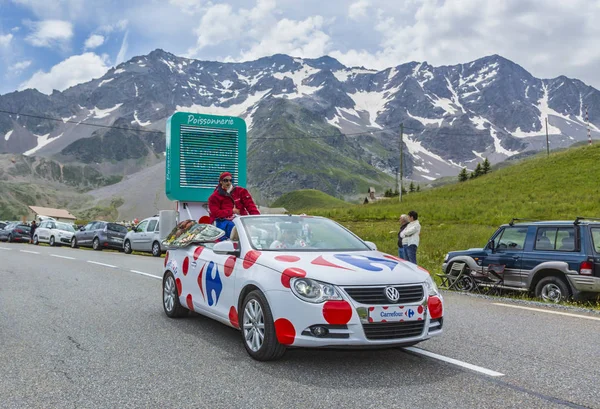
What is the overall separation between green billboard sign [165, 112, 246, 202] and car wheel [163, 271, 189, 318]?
18.5 ft

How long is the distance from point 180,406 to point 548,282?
8.28 meters

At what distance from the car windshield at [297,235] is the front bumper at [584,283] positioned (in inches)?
203

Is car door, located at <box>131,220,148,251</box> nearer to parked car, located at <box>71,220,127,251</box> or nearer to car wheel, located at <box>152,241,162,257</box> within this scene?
car wheel, located at <box>152,241,162,257</box>

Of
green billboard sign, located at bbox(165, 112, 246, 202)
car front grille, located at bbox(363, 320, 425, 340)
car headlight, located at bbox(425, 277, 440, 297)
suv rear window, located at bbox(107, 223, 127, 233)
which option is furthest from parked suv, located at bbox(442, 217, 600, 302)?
suv rear window, located at bbox(107, 223, 127, 233)

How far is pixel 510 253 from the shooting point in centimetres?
1137

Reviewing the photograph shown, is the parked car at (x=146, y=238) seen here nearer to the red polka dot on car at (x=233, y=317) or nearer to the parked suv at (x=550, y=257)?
the parked suv at (x=550, y=257)

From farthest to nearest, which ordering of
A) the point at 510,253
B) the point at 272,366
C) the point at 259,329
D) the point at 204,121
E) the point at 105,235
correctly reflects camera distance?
1. the point at 105,235
2. the point at 204,121
3. the point at 510,253
4. the point at 259,329
5. the point at 272,366

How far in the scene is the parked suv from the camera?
389 inches

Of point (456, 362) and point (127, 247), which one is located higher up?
point (127, 247)

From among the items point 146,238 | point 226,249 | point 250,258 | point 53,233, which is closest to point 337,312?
point 250,258

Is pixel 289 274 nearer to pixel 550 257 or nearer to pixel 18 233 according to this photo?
pixel 550 257

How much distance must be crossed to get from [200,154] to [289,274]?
939cm

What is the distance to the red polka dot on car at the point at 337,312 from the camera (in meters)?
4.98

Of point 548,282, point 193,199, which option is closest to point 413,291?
point 548,282
